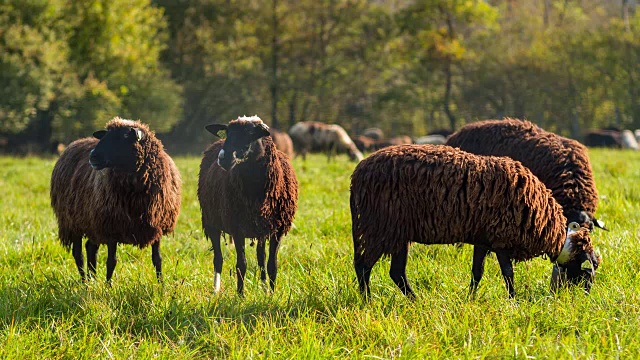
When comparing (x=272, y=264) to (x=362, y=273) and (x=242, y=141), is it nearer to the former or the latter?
(x=362, y=273)

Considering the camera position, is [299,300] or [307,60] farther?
[307,60]

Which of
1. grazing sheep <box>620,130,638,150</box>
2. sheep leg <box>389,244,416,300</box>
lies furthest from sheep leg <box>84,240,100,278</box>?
grazing sheep <box>620,130,638,150</box>

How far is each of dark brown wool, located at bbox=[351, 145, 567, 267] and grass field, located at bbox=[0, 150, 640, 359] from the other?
0.37 metres

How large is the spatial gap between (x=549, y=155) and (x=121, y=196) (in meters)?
3.94

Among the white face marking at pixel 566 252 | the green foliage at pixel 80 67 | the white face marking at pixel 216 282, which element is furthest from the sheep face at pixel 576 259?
the green foliage at pixel 80 67

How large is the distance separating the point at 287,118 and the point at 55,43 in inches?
673

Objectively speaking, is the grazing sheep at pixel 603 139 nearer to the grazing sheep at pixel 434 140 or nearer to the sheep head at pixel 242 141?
the grazing sheep at pixel 434 140

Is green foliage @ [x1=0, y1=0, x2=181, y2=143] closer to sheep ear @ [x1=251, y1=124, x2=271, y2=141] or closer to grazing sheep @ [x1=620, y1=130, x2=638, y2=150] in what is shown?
sheep ear @ [x1=251, y1=124, x2=271, y2=141]

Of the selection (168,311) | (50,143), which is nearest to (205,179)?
(168,311)

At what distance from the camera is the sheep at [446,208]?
432 centimetres


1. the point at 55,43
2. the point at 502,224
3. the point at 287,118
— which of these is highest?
the point at 55,43

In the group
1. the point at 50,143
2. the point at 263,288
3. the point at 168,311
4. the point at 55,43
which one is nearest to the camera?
the point at 168,311

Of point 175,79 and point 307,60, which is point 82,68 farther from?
point 307,60

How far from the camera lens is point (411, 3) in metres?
37.5
